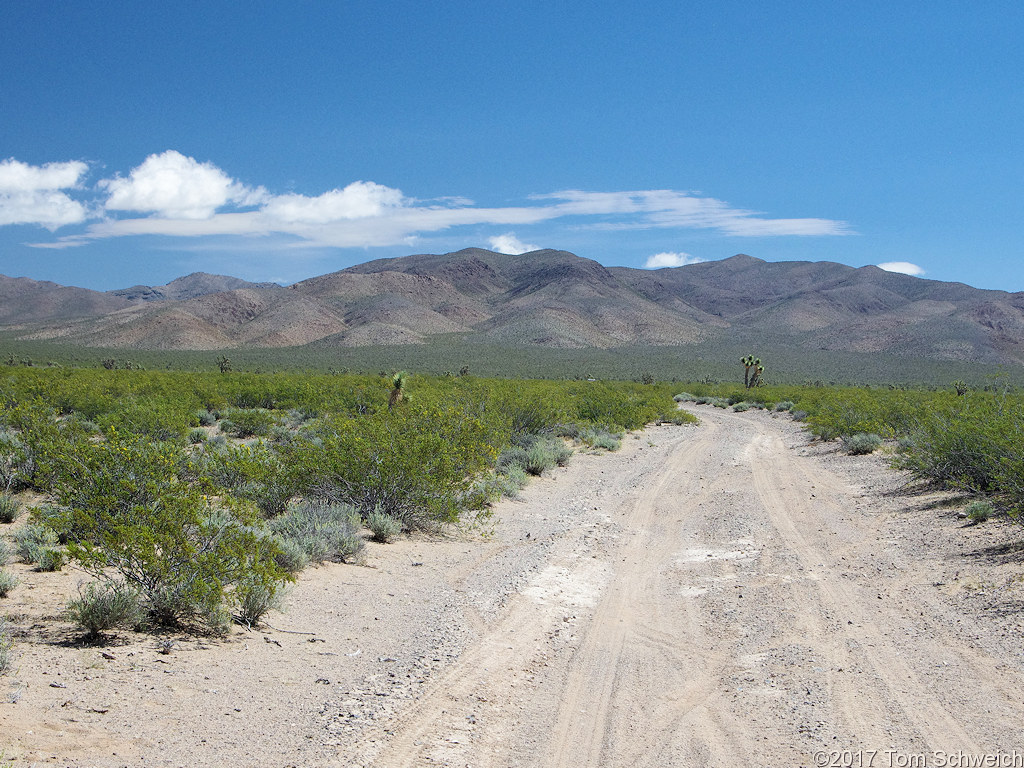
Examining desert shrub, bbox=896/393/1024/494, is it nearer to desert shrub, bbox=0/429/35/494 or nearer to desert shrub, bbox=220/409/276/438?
desert shrub, bbox=0/429/35/494

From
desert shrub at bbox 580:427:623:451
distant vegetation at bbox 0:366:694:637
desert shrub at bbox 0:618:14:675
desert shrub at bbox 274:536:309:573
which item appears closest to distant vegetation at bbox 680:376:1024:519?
desert shrub at bbox 580:427:623:451

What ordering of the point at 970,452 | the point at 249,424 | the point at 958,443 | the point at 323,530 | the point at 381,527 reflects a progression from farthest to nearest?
the point at 249,424 → the point at 958,443 → the point at 970,452 → the point at 381,527 → the point at 323,530

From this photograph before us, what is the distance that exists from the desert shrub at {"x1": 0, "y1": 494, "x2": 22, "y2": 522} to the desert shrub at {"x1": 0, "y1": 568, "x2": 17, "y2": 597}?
3.67 m

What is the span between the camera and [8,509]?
34.0 ft

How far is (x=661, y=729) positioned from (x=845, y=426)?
21.0 m

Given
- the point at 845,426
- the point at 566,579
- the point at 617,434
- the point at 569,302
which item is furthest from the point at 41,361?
the point at 569,302

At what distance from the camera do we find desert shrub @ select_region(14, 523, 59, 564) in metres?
8.16

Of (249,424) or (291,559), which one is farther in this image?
(249,424)

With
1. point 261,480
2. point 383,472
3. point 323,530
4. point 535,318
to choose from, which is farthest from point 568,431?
point 535,318

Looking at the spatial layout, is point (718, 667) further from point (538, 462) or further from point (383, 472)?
point (538, 462)

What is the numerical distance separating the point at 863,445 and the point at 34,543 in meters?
19.3

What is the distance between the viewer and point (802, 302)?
184 meters

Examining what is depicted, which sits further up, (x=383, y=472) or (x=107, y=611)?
(x=383, y=472)

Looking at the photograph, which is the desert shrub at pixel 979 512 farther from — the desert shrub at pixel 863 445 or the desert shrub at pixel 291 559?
the desert shrub at pixel 863 445
